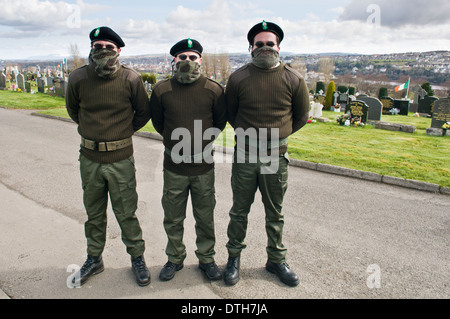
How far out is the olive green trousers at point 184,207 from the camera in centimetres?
308

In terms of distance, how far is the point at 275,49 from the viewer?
9.72 feet

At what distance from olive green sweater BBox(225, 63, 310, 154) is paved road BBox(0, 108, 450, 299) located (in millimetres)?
1366

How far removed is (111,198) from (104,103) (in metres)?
0.90

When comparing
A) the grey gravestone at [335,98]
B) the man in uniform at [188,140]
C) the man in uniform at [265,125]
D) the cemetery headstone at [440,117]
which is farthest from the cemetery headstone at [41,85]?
the man in uniform at [265,125]

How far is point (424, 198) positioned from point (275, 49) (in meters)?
4.10

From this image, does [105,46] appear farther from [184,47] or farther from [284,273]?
[284,273]

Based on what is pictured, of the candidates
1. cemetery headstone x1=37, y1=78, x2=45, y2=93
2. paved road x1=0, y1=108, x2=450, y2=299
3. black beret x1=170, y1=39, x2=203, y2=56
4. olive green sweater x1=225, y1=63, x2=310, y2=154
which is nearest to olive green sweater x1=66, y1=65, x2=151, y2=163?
black beret x1=170, y1=39, x2=203, y2=56

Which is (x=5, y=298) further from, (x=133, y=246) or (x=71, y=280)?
(x=133, y=246)

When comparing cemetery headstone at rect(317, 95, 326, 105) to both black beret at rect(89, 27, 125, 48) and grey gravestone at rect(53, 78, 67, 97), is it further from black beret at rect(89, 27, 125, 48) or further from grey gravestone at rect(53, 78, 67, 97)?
black beret at rect(89, 27, 125, 48)

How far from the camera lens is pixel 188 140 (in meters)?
3.01

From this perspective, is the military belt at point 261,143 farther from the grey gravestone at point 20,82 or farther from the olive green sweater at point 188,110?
the grey gravestone at point 20,82

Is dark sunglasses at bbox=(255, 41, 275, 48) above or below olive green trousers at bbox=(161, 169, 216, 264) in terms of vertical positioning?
above

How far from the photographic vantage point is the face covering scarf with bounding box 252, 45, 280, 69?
2910mm

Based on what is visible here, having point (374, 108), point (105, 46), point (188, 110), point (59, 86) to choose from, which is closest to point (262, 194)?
point (188, 110)
